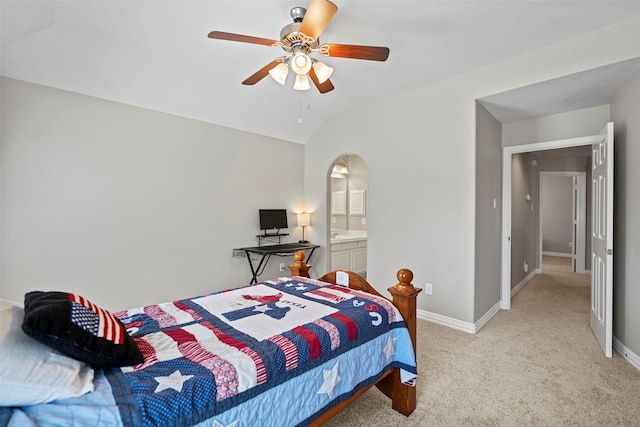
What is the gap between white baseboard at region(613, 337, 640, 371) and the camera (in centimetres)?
239

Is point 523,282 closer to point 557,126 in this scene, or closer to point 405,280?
point 557,126

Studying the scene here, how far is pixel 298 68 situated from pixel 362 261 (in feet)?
12.9

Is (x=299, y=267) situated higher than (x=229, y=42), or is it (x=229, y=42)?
(x=229, y=42)

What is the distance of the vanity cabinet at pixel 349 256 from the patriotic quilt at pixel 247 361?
281 cm

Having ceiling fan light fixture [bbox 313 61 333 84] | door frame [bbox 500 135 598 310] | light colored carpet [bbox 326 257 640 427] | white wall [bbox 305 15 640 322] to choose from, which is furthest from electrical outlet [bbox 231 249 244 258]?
door frame [bbox 500 135 598 310]

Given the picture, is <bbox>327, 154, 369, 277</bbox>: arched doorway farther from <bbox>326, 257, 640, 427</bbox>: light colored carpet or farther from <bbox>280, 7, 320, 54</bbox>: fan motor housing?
<bbox>280, 7, 320, 54</bbox>: fan motor housing

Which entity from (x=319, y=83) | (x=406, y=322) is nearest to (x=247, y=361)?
(x=406, y=322)

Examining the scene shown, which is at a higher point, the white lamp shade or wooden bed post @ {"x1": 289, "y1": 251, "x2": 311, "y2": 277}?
the white lamp shade

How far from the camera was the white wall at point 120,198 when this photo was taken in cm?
261

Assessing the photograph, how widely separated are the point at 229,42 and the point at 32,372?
2.59 m

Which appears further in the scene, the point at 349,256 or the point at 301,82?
the point at 349,256

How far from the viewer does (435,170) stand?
3.35 metres

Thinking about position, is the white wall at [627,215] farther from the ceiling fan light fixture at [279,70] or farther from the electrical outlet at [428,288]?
the ceiling fan light fixture at [279,70]

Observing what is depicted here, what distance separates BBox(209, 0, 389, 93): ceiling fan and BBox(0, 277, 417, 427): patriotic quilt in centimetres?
155
